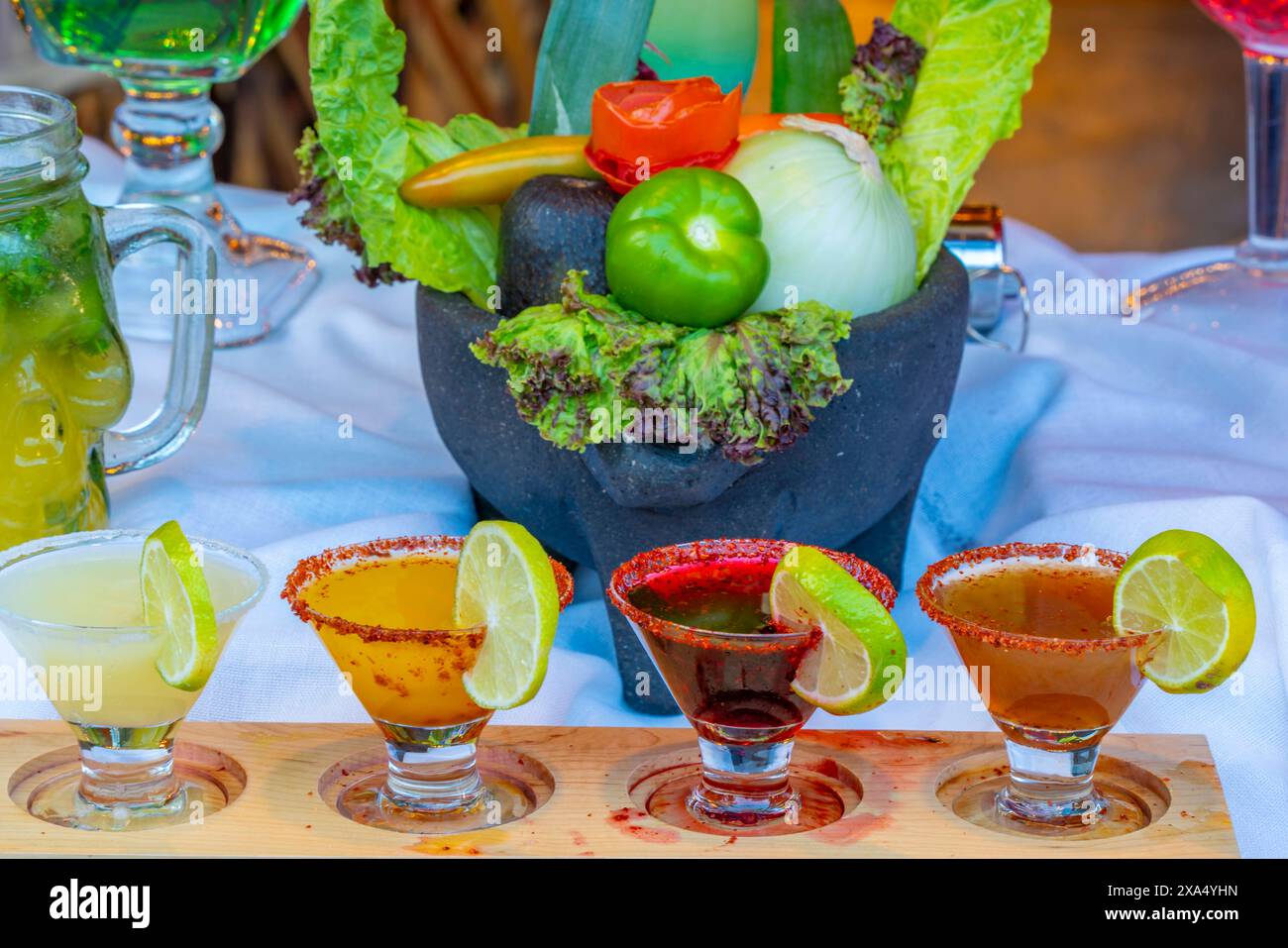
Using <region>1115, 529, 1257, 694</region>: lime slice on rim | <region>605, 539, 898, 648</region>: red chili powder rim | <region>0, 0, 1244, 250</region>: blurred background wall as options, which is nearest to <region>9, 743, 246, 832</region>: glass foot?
<region>605, 539, 898, 648</region>: red chili powder rim

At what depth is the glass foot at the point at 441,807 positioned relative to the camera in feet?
2.65

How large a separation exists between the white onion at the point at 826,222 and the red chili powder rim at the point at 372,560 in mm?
230

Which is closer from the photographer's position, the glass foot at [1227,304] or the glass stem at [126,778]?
the glass stem at [126,778]

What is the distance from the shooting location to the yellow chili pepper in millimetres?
1044

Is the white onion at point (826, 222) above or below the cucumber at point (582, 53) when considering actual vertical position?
below

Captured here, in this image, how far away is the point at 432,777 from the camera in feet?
2.73

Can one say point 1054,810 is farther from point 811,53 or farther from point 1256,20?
point 1256,20

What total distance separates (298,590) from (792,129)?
413 millimetres

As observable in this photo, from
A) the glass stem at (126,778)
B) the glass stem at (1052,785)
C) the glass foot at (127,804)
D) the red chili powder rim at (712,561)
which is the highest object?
the red chili powder rim at (712,561)

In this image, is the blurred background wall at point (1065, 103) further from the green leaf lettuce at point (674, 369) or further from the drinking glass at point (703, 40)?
the green leaf lettuce at point (674, 369)

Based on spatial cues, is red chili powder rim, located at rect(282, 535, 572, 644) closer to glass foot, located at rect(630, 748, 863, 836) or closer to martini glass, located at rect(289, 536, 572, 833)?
martini glass, located at rect(289, 536, 572, 833)

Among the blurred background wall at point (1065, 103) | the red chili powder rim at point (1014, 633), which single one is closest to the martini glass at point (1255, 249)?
the red chili powder rim at point (1014, 633)
